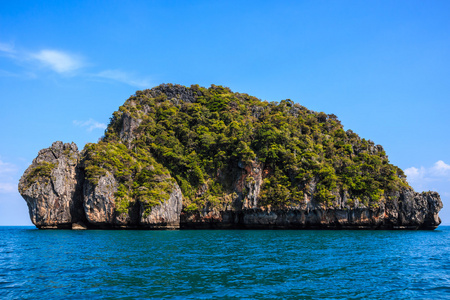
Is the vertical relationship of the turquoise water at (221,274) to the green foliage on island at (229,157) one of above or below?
below

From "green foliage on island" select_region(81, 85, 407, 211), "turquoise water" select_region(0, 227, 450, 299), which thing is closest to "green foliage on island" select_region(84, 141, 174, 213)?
"green foliage on island" select_region(81, 85, 407, 211)

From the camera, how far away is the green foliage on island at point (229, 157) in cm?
6325

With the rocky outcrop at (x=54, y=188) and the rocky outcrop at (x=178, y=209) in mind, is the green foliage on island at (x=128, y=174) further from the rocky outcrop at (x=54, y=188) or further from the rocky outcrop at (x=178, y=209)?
the rocky outcrop at (x=54, y=188)

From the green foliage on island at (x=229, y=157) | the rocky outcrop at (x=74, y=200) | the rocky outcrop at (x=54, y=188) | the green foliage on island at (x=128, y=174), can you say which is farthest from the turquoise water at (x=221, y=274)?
the rocky outcrop at (x=54, y=188)

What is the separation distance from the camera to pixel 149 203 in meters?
57.0

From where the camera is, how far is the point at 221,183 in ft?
234

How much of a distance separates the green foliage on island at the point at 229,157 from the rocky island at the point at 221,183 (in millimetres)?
252

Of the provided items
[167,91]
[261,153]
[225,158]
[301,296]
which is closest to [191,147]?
[225,158]

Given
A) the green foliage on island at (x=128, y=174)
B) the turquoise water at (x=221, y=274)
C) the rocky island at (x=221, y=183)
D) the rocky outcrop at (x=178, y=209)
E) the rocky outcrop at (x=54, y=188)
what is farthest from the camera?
the rocky outcrop at (x=54, y=188)

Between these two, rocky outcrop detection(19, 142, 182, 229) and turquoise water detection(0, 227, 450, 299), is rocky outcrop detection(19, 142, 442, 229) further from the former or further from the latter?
turquoise water detection(0, 227, 450, 299)

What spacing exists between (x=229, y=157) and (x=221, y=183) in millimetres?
6351

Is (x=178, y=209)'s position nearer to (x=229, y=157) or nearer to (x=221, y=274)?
(x=229, y=157)

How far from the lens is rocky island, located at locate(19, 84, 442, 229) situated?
6000 cm

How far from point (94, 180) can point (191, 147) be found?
25.7 meters
